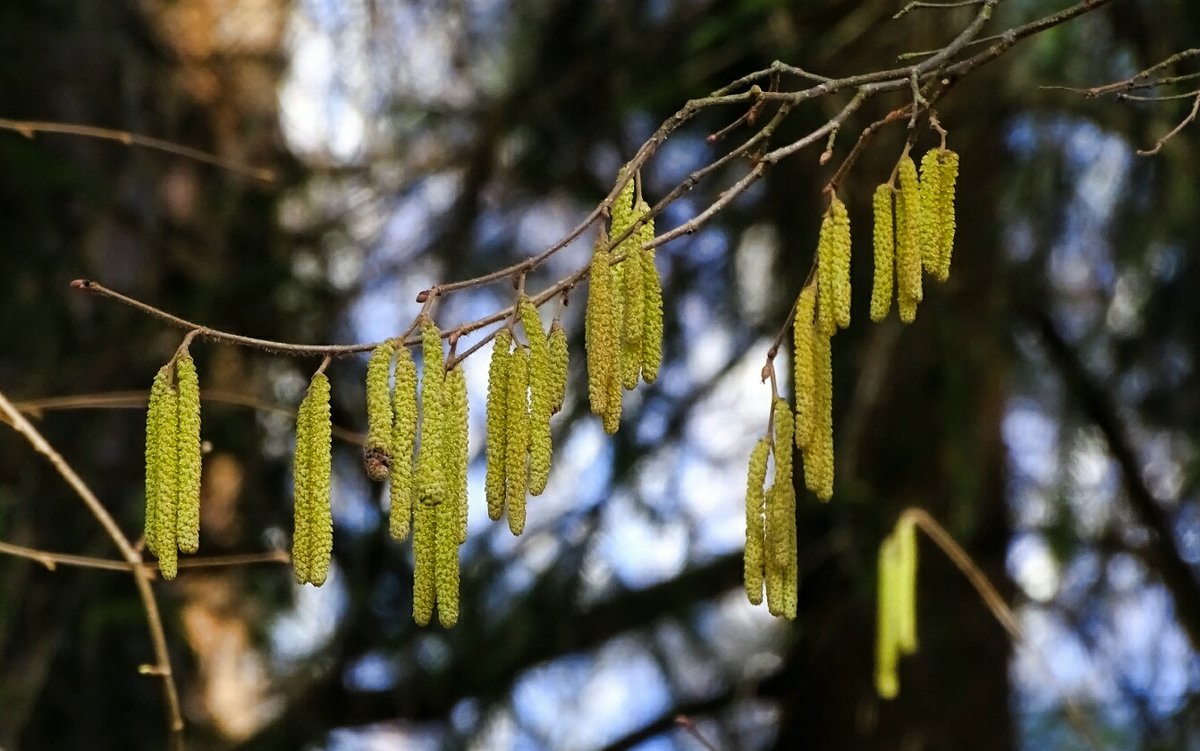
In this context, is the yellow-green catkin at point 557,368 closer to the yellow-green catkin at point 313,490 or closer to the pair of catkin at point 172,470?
the yellow-green catkin at point 313,490

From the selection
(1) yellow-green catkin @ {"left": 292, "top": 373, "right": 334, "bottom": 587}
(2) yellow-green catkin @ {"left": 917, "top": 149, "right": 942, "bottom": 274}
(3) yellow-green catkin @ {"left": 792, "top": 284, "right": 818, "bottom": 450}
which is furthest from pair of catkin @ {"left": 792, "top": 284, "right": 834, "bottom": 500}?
(1) yellow-green catkin @ {"left": 292, "top": 373, "right": 334, "bottom": 587}

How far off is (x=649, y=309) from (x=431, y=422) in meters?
0.22

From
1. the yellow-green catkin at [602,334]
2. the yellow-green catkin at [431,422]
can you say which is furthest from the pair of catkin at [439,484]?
the yellow-green catkin at [602,334]

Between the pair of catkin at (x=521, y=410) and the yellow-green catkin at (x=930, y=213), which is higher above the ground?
the yellow-green catkin at (x=930, y=213)

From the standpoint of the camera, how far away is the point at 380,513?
132 inches

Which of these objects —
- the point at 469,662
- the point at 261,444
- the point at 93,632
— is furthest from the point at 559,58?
the point at 93,632

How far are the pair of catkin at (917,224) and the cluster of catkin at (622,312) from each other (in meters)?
0.20

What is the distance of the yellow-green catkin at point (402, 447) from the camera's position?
4.00 feet

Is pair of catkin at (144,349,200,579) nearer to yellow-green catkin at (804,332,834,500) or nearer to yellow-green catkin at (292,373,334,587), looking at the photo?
yellow-green catkin at (292,373,334,587)

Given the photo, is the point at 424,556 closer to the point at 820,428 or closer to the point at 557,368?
the point at 557,368

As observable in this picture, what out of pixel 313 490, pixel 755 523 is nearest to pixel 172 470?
pixel 313 490

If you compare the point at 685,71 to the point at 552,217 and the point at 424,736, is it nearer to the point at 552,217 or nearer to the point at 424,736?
the point at 552,217

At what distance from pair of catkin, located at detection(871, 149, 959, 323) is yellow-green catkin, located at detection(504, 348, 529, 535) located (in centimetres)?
32

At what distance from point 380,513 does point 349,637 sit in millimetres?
292
